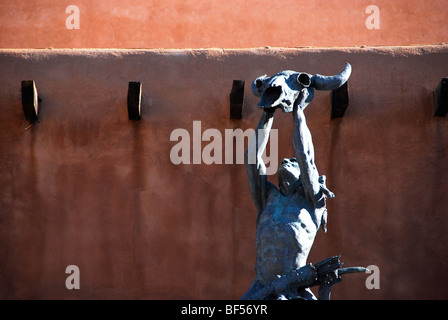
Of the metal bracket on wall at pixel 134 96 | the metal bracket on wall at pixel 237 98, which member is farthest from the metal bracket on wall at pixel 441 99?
the metal bracket on wall at pixel 134 96

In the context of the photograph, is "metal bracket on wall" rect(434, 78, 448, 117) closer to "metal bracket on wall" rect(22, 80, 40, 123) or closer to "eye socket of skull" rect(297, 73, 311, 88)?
"eye socket of skull" rect(297, 73, 311, 88)

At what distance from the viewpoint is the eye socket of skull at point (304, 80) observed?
244 inches

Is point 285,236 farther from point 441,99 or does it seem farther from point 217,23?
point 217,23

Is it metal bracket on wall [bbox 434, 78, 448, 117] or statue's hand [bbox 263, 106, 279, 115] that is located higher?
metal bracket on wall [bbox 434, 78, 448, 117]

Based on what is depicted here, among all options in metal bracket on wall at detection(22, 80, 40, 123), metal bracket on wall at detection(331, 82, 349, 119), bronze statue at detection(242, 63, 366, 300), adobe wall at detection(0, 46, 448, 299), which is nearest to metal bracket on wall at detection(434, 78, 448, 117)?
adobe wall at detection(0, 46, 448, 299)

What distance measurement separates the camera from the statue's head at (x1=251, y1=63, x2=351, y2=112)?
20.1 ft

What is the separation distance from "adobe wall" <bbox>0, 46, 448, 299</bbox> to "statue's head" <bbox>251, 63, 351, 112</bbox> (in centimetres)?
314

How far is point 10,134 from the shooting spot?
9.53 m

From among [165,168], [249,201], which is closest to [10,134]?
[165,168]

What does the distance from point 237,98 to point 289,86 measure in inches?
121

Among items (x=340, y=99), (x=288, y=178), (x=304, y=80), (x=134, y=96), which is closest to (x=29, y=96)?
(x=134, y=96)

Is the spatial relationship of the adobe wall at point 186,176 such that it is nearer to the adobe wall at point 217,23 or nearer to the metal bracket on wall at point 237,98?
the metal bracket on wall at point 237,98

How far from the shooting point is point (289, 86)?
244 inches

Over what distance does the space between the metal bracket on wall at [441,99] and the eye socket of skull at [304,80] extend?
3266mm
